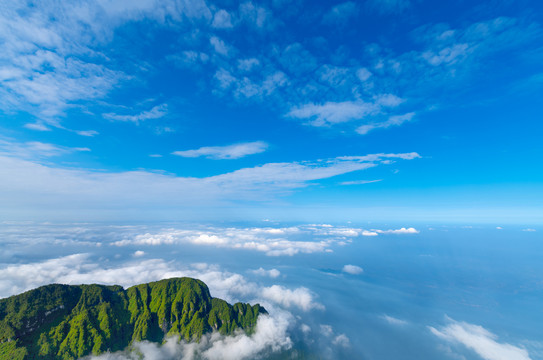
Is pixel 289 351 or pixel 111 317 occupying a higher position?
pixel 111 317

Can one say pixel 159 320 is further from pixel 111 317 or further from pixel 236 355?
pixel 236 355

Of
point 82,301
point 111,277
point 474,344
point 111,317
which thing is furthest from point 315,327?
point 111,277

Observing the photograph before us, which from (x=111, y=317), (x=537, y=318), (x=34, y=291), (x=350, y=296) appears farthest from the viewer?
(x=350, y=296)

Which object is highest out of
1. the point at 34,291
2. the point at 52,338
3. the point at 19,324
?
the point at 34,291

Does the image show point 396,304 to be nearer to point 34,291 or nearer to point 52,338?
point 52,338

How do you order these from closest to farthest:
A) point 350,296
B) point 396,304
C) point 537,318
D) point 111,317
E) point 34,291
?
point 34,291 → point 111,317 → point 537,318 → point 396,304 → point 350,296

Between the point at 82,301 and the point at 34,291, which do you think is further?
the point at 82,301
